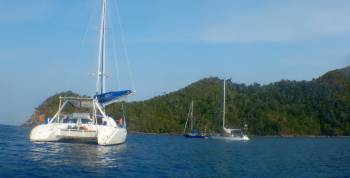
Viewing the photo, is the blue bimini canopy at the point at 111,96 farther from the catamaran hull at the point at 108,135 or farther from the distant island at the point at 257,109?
the distant island at the point at 257,109

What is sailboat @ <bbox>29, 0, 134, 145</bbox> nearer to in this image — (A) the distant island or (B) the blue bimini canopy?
(B) the blue bimini canopy

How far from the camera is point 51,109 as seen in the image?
13900 centimetres

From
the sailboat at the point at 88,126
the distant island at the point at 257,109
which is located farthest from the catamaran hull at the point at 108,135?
the distant island at the point at 257,109

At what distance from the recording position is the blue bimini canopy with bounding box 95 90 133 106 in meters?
40.9

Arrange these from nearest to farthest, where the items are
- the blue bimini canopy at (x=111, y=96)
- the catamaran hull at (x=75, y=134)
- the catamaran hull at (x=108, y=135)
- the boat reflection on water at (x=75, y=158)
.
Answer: the boat reflection on water at (x=75, y=158) < the catamaran hull at (x=108, y=135) < the catamaran hull at (x=75, y=134) < the blue bimini canopy at (x=111, y=96)

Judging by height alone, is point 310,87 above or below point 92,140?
above

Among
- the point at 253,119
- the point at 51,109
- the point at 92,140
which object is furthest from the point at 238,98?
the point at 92,140

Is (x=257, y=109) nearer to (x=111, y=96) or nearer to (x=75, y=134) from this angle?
(x=111, y=96)

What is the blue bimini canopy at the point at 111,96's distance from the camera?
40.9 meters

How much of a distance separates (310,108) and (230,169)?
132 meters

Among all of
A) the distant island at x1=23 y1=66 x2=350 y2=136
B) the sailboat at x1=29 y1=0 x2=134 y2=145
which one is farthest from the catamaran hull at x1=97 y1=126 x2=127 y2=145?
the distant island at x1=23 y1=66 x2=350 y2=136

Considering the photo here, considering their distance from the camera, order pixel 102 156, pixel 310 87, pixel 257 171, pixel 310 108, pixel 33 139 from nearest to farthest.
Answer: pixel 257 171
pixel 102 156
pixel 33 139
pixel 310 108
pixel 310 87

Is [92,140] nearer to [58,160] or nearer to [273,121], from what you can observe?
[58,160]

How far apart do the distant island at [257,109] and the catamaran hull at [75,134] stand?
3688 inches
